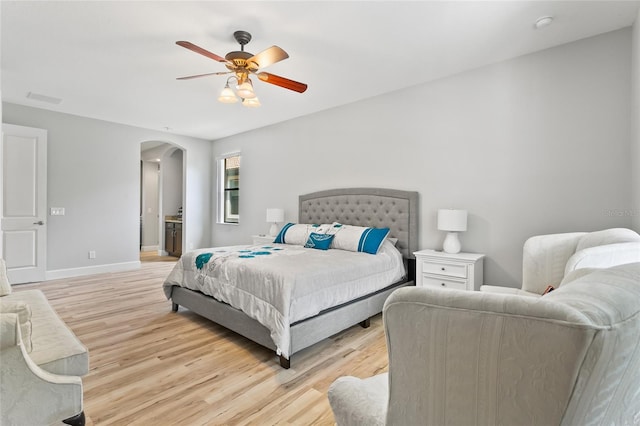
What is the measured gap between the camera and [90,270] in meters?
5.23

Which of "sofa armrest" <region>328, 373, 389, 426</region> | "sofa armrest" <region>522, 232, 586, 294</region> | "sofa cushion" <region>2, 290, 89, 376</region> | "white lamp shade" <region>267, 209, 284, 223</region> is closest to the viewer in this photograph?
"sofa armrest" <region>328, 373, 389, 426</region>

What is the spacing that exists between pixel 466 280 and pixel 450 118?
1784 mm

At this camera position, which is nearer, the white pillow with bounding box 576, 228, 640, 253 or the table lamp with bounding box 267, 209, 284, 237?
the white pillow with bounding box 576, 228, 640, 253

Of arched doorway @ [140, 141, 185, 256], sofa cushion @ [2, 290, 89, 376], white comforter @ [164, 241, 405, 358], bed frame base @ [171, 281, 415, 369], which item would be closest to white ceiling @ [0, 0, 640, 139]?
white comforter @ [164, 241, 405, 358]

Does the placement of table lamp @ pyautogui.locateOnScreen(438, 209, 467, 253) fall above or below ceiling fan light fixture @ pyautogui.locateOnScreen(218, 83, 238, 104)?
below

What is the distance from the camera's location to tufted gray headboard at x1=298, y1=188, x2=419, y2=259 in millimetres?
3697

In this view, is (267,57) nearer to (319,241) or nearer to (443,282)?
(319,241)

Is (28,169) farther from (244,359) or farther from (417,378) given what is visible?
(417,378)

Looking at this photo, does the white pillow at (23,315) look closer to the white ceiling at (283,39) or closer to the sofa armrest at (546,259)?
the white ceiling at (283,39)

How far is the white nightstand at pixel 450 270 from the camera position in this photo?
2992mm

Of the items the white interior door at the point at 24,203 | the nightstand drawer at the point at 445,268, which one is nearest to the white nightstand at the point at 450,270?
the nightstand drawer at the point at 445,268

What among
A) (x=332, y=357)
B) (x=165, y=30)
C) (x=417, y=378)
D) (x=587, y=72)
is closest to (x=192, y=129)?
(x=165, y=30)

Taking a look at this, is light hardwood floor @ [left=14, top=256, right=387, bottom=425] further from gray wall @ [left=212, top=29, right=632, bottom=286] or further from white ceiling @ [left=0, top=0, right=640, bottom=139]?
white ceiling @ [left=0, top=0, right=640, bottom=139]

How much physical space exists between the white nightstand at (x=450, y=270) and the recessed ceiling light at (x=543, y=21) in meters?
2.03
